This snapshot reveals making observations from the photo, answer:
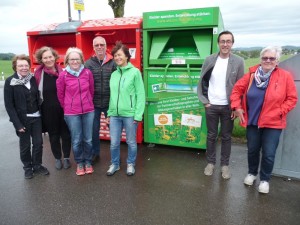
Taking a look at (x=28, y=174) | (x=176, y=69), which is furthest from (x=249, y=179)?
(x=28, y=174)

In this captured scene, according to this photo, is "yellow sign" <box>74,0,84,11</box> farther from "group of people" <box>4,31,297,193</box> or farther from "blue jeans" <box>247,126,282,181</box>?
"blue jeans" <box>247,126,282,181</box>

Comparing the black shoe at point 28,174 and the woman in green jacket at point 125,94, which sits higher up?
the woman in green jacket at point 125,94

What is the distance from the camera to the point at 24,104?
121 inches

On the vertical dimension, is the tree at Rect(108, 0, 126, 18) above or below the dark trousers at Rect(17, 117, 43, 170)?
above

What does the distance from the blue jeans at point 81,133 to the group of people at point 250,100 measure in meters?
1.53

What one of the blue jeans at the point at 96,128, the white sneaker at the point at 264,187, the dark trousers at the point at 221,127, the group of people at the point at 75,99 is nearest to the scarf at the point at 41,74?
the group of people at the point at 75,99

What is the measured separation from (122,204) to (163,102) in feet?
5.92

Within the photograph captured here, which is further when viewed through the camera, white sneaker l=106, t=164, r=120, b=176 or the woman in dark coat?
white sneaker l=106, t=164, r=120, b=176

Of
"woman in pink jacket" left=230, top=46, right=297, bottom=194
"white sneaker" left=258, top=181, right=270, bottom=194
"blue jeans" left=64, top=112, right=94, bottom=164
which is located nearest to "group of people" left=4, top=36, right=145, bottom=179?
"blue jeans" left=64, top=112, right=94, bottom=164

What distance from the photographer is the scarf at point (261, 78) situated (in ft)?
8.56

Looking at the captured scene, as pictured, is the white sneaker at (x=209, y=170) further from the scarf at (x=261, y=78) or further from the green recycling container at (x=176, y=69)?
the scarf at (x=261, y=78)

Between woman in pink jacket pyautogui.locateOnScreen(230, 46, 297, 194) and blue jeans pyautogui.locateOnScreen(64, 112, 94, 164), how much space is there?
184 centimetres

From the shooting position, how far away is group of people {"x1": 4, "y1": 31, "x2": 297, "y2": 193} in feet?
8.96

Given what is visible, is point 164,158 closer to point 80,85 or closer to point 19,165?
point 80,85
